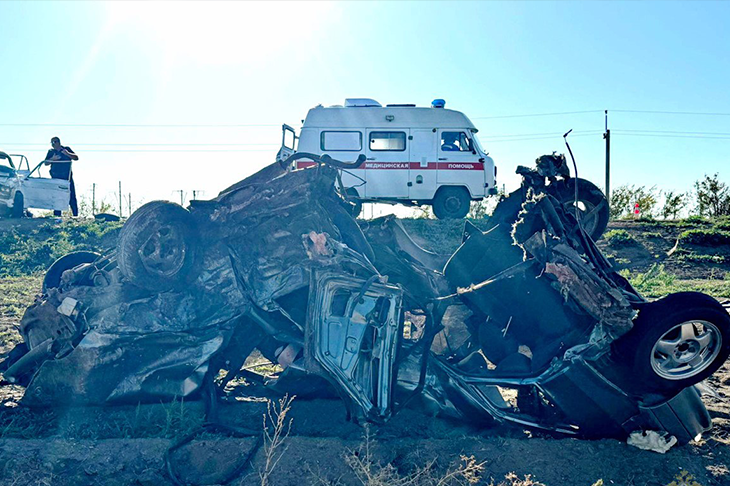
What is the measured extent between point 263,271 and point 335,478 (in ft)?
5.45

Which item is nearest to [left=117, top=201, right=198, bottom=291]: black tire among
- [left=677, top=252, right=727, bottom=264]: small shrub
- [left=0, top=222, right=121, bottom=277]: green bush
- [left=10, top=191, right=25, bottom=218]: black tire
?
[left=0, top=222, right=121, bottom=277]: green bush

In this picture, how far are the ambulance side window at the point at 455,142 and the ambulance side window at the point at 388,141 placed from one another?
1.03 m

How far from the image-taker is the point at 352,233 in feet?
14.2

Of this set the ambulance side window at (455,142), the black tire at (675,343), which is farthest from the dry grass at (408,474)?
the ambulance side window at (455,142)

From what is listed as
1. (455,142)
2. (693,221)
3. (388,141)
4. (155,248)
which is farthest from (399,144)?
(155,248)

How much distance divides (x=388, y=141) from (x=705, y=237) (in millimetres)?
8309

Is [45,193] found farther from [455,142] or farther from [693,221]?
[693,221]

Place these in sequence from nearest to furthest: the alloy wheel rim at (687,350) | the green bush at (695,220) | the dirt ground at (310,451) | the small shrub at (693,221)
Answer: the dirt ground at (310,451) < the alloy wheel rim at (687,350) < the small shrub at (693,221) < the green bush at (695,220)

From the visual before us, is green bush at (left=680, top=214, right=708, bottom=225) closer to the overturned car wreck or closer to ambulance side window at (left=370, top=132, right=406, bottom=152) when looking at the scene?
ambulance side window at (left=370, top=132, right=406, bottom=152)

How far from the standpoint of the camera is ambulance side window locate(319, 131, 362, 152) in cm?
1353

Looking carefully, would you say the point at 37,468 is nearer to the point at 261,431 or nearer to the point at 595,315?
the point at 261,431

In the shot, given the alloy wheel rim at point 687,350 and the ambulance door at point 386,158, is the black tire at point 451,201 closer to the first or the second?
the ambulance door at point 386,158

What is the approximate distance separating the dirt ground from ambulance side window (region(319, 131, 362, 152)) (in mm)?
10097

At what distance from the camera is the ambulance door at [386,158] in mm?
13547
